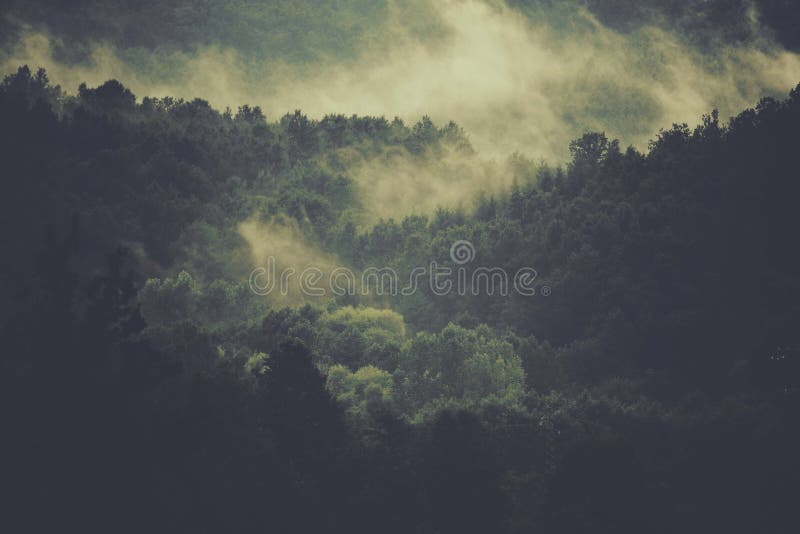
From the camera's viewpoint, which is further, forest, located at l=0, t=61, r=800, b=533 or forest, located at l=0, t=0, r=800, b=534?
forest, located at l=0, t=0, r=800, b=534

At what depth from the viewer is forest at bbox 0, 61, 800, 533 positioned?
2192 inches

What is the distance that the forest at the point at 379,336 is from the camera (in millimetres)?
55688

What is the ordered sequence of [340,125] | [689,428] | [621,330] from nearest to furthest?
1. [689,428]
2. [621,330]
3. [340,125]

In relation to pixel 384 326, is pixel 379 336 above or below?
below

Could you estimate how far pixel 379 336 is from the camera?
97.8 m

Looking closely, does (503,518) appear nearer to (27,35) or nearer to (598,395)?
(598,395)

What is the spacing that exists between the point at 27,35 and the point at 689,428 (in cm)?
13915

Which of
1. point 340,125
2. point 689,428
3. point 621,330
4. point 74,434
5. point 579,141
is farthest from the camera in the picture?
point 340,125

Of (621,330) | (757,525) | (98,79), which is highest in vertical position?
(98,79)

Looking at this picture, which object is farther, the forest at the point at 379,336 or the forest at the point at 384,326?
the forest at the point at 384,326

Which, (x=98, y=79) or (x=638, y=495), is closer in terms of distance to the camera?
(x=638, y=495)

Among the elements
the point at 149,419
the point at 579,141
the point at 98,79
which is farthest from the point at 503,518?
the point at 98,79

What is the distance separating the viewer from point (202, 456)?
5578 cm

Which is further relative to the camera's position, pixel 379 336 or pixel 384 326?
pixel 384 326
